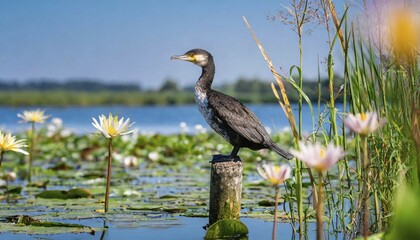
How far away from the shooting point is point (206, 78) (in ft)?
17.8

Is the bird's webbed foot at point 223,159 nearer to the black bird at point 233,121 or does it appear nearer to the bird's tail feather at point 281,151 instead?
the black bird at point 233,121

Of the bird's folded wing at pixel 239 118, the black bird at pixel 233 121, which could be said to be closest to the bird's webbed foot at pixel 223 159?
the black bird at pixel 233 121

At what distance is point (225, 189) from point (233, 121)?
0.55m

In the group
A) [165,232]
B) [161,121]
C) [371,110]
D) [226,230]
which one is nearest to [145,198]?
[165,232]

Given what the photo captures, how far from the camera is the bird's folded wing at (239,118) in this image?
4984mm

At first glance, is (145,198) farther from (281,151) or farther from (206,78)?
(281,151)

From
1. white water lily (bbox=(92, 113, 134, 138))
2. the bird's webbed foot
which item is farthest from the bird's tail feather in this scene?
white water lily (bbox=(92, 113, 134, 138))

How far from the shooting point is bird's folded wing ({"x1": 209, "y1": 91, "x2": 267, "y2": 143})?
16.4 ft

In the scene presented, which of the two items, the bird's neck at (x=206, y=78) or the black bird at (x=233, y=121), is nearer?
the black bird at (x=233, y=121)

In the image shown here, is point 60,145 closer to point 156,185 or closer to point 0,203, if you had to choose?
point 156,185

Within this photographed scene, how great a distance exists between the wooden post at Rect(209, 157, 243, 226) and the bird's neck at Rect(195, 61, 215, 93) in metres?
0.78

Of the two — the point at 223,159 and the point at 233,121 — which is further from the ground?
the point at 233,121

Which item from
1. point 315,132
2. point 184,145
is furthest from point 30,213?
point 184,145

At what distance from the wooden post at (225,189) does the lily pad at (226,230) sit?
306 millimetres
